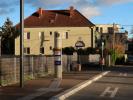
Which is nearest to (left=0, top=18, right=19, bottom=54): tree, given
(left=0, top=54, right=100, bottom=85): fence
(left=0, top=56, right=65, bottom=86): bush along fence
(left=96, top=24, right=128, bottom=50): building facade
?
(left=96, top=24, right=128, bottom=50): building facade

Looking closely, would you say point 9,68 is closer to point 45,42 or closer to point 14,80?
point 14,80

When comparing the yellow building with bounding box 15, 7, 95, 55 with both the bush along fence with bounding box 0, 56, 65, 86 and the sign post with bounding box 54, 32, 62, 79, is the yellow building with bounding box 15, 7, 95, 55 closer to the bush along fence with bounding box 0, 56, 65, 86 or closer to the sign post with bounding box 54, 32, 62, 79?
the bush along fence with bounding box 0, 56, 65, 86

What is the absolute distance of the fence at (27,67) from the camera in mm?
24938

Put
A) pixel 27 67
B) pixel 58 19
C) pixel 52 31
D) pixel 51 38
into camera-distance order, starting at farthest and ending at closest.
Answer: pixel 58 19
pixel 52 31
pixel 51 38
pixel 27 67

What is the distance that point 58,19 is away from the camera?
9906cm

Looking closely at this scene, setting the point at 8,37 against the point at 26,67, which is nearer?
the point at 26,67

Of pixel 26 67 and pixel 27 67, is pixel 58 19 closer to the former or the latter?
pixel 27 67

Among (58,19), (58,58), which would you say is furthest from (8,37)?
(58,58)

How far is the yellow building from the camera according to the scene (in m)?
95.1

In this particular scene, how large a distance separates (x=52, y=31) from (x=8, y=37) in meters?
24.9

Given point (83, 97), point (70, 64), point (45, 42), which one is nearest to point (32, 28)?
point (45, 42)

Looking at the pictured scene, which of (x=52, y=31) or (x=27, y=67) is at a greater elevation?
(x=52, y=31)

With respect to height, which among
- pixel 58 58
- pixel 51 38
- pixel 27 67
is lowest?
pixel 27 67

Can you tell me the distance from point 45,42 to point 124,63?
66.8 feet
